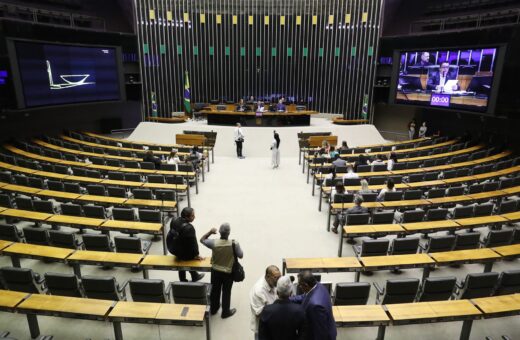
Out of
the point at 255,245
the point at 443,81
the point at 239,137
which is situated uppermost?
the point at 443,81

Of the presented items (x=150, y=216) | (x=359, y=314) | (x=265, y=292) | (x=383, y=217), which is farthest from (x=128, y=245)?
(x=383, y=217)

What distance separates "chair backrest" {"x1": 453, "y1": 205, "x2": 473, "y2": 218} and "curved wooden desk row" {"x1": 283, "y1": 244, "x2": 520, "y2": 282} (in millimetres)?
1694

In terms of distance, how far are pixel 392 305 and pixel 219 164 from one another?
960 cm

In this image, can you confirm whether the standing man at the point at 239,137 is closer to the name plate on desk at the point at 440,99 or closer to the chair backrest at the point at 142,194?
the chair backrest at the point at 142,194

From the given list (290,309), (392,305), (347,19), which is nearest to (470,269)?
(392,305)

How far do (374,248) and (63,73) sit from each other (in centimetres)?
1469

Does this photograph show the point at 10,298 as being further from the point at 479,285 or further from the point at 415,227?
the point at 415,227

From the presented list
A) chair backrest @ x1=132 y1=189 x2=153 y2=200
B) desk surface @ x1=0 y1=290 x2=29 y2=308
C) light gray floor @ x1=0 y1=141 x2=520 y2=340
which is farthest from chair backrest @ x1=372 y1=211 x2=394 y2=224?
desk surface @ x1=0 y1=290 x2=29 y2=308

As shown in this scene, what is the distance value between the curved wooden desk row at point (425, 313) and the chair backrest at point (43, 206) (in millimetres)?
6084

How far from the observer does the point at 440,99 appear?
14.2 meters

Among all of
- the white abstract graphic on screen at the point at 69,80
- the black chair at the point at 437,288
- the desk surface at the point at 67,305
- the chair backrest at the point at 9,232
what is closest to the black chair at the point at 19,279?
the desk surface at the point at 67,305

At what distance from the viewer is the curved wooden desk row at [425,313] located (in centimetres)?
379

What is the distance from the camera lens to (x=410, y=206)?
23.7ft

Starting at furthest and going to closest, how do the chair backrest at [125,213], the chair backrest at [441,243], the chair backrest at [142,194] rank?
the chair backrest at [142,194] → the chair backrest at [125,213] → the chair backrest at [441,243]
